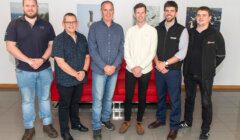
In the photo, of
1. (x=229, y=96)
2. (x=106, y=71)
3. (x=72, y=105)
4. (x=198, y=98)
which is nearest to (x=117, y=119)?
(x=72, y=105)

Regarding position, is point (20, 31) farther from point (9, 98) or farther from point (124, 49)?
point (9, 98)

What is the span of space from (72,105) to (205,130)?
1.83m

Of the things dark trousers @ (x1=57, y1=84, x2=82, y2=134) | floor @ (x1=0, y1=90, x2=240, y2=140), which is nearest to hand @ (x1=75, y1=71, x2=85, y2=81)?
dark trousers @ (x1=57, y1=84, x2=82, y2=134)

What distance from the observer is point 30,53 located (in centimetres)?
327

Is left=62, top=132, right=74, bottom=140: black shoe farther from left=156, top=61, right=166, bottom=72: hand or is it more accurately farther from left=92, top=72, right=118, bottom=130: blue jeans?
left=156, top=61, right=166, bottom=72: hand

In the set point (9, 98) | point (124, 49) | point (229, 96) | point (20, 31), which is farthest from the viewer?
point (229, 96)

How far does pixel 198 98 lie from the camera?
5.32 meters

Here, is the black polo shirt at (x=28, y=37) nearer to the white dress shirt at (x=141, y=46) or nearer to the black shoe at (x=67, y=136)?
the black shoe at (x=67, y=136)

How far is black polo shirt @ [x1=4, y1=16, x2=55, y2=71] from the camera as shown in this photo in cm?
319

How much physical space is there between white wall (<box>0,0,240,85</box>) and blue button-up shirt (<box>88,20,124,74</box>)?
226cm

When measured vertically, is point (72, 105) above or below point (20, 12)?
below

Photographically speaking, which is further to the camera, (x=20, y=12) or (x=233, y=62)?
(x=233, y=62)

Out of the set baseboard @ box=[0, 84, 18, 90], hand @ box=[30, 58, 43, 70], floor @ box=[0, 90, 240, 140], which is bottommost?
floor @ box=[0, 90, 240, 140]

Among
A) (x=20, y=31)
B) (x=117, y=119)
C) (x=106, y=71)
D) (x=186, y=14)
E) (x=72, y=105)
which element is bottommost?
(x=117, y=119)
